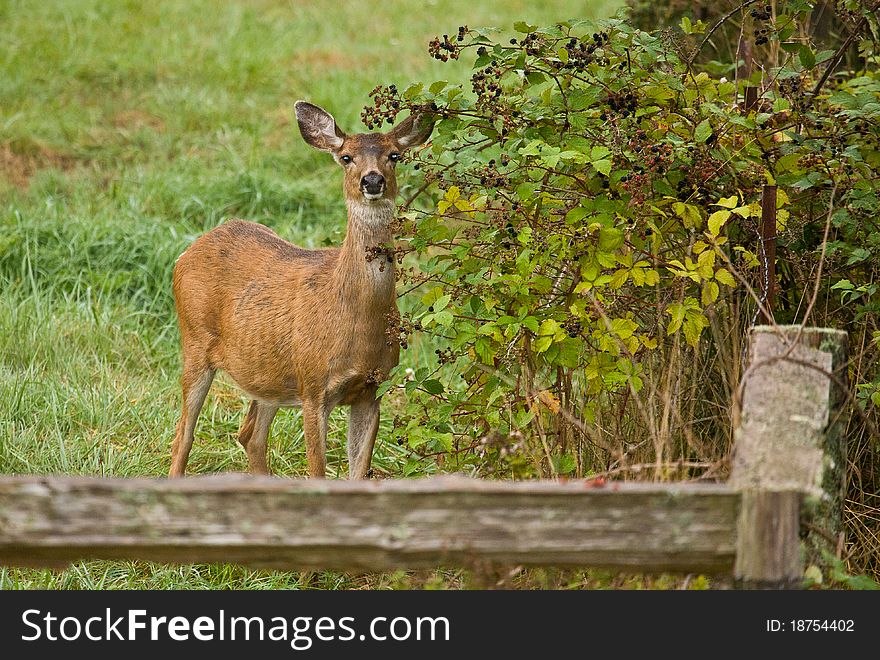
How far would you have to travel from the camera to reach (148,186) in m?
8.67

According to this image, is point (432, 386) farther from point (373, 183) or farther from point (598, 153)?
point (598, 153)

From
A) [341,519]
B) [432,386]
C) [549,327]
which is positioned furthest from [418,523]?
[432,386]

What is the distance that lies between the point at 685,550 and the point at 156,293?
5109mm

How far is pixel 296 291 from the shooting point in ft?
18.6

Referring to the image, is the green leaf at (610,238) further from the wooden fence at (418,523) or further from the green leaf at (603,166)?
Answer: the wooden fence at (418,523)

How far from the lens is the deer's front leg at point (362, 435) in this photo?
17.8 feet

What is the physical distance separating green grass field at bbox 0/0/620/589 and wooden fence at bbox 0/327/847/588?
1659 millimetres

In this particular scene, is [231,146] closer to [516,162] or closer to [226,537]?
[516,162]

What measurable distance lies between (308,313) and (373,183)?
27.3 inches

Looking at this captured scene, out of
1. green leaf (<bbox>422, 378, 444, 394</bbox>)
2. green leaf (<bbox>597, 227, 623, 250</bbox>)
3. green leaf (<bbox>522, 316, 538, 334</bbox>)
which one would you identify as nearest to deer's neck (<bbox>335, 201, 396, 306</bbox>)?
green leaf (<bbox>422, 378, 444, 394</bbox>)

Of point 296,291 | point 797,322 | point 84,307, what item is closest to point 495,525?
point 797,322

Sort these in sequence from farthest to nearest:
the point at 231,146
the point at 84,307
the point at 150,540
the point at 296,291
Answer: the point at 231,146
the point at 84,307
the point at 296,291
the point at 150,540

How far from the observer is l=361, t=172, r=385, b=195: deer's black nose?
5.18 m
